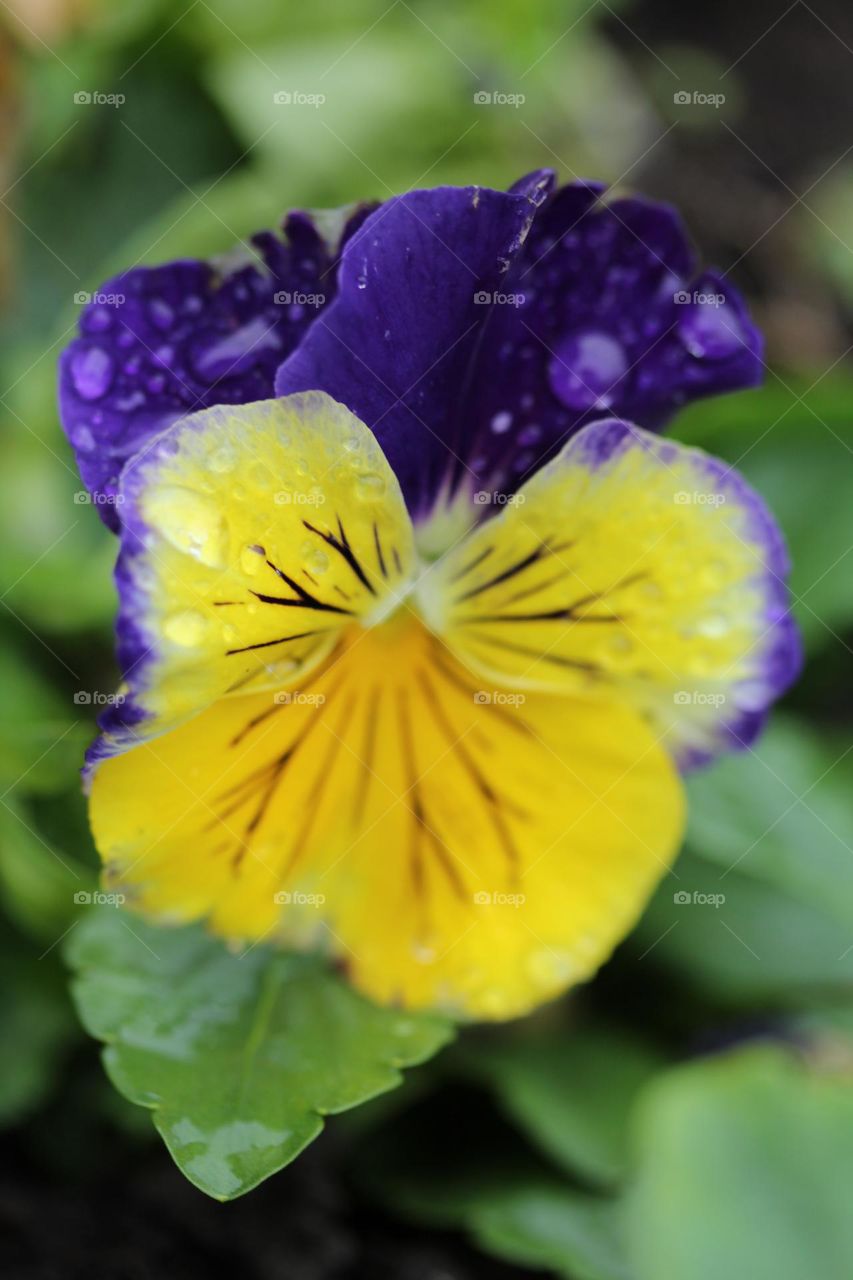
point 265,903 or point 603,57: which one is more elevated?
point 265,903

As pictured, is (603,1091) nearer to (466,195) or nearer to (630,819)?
(630,819)

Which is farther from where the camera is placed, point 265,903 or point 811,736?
point 811,736

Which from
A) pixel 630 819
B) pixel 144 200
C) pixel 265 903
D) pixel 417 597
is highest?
pixel 144 200

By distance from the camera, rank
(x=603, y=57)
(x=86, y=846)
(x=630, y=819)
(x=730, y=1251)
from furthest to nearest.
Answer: (x=603, y=57) < (x=86, y=846) < (x=630, y=819) < (x=730, y=1251)

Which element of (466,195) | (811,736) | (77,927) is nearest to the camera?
(466,195)

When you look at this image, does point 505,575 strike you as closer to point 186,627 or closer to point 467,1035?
point 186,627

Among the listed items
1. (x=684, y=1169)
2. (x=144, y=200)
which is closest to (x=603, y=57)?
(x=144, y=200)
